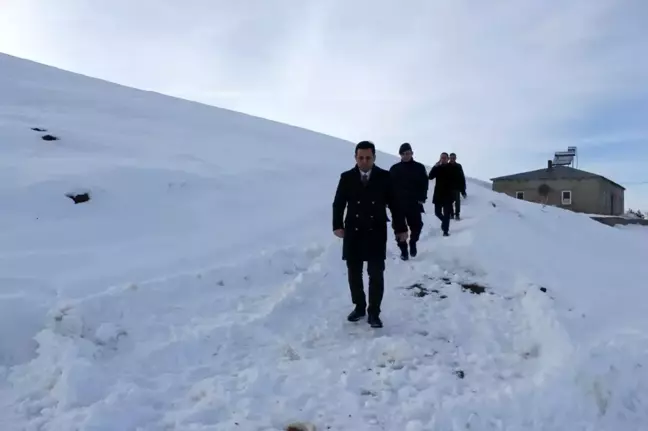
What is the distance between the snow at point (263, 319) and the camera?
3.89m

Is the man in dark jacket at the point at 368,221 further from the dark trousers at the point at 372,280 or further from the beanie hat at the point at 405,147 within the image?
the beanie hat at the point at 405,147

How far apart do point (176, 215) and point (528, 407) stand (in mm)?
7528

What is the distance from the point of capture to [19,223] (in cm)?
798

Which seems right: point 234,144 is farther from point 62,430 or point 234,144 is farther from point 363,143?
point 62,430

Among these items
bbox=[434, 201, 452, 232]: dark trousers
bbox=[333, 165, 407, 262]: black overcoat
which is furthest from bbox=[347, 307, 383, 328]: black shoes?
bbox=[434, 201, 452, 232]: dark trousers

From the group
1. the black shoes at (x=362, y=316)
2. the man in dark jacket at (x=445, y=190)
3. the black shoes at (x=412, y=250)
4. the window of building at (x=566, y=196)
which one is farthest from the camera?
the window of building at (x=566, y=196)

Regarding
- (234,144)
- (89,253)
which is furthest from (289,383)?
(234,144)

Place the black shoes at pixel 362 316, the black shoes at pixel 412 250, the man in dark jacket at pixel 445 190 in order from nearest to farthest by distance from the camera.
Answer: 1. the black shoes at pixel 362 316
2. the black shoes at pixel 412 250
3. the man in dark jacket at pixel 445 190

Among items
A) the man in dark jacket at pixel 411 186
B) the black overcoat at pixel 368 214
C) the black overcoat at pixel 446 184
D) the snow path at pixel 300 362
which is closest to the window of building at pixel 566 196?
the black overcoat at pixel 446 184

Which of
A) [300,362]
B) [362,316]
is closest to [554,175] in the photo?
A: [362,316]

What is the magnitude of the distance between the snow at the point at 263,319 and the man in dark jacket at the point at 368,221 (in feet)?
1.65

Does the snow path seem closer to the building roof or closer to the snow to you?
the snow

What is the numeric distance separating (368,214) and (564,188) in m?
41.4

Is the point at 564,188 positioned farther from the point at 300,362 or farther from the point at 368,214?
the point at 300,362
